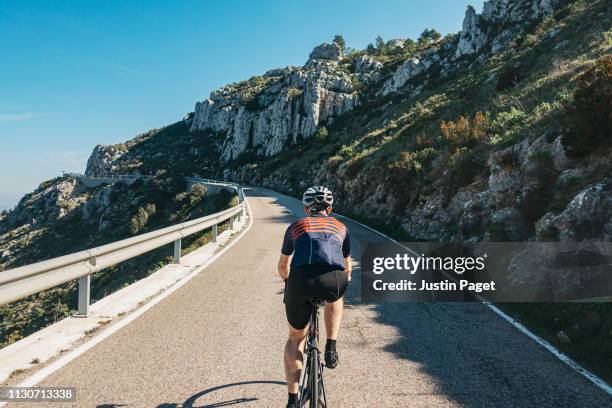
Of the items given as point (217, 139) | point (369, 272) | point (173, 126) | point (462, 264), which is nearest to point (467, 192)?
point (462, 264)

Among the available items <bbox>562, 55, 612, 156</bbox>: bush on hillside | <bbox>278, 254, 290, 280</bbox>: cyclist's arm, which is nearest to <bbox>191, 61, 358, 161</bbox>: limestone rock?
<bbox>562, 55, 612, 156</bbox>: bush on hillside

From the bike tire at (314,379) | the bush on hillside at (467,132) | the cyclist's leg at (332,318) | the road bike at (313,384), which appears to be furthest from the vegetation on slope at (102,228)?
the bike tire at (314,379)

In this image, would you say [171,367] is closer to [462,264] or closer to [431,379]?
[431,379]

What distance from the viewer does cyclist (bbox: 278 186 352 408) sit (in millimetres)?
3424

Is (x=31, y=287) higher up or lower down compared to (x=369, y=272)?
higher up

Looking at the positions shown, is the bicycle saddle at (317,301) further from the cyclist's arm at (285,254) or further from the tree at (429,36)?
the tree at (429,36)

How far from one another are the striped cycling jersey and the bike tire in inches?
28.7

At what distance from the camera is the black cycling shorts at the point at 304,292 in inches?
135

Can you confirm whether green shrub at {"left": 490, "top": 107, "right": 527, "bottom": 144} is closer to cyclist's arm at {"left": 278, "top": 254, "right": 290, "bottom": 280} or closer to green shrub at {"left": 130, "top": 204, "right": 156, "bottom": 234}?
cyclist's arm at {"left": 278, "top": 254, "right": 290, "bottom": 280}

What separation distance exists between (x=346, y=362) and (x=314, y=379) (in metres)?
1.84

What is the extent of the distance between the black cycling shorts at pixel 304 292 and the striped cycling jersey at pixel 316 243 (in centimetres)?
9

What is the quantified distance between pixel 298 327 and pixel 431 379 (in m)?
1.91

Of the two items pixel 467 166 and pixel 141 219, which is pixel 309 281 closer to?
pixel 467 166

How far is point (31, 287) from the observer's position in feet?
16.2
